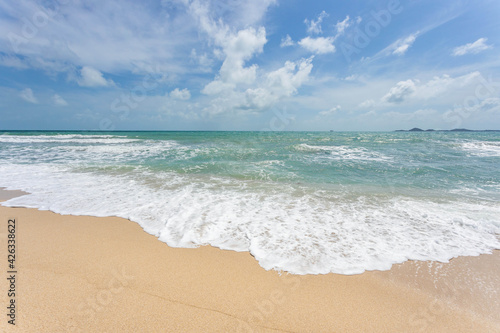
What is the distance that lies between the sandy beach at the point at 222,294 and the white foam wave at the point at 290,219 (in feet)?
1.01

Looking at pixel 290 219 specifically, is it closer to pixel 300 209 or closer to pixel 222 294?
pixel 300 209

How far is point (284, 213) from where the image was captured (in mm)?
5059

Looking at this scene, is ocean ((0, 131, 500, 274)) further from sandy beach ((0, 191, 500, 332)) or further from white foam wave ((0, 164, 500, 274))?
sandy beach ((0, 191, 500, 332))

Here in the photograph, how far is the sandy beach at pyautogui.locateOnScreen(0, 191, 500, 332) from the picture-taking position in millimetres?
2189

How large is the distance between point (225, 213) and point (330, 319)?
3.16m

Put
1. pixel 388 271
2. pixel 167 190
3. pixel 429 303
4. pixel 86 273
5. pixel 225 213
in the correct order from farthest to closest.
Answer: pixel 167 190 < pixel 225 213 < pixel 388 271 < pixel 86 273 < pixel 429 303

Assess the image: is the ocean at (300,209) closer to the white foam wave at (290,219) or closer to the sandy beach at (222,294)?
the white foam wave at (290,219)

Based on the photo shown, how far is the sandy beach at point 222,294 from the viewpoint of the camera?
2.19 meters

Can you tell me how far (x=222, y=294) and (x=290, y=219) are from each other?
2544mm

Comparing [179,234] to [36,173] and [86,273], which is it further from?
[36,173]

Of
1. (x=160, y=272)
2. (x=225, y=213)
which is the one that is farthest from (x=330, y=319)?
(x=225, y=213)

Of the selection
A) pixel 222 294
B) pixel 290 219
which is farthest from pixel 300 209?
pixel 222 294

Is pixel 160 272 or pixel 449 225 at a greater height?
pixel 449 225

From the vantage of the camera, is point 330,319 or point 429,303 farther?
point 429,303
